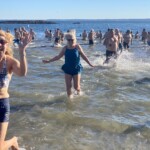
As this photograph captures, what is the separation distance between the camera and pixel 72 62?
866cm

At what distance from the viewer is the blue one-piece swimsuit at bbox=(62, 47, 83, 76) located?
8.59 metres

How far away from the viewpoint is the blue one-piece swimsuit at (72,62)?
8.59m

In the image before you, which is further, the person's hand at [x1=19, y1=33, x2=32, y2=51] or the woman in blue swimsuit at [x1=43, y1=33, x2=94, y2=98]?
the woman in blue swimsuit at [x1=43, y1=33, x2=94, y2=98]

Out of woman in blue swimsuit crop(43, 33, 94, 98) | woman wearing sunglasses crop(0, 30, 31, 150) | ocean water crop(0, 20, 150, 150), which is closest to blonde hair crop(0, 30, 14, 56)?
woman wearing sunglasses crop(0, 30, 31, 150)

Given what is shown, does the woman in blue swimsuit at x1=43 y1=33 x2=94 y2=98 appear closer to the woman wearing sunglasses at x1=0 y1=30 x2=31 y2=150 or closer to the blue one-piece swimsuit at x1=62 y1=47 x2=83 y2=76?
the blue one-piece swimsuit at x1=62 y1=47 x2=83 y2=76

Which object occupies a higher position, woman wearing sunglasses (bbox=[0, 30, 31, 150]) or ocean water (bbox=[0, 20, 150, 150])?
woman wearing sunglasses (bbox=[0, 30, 31, 150])

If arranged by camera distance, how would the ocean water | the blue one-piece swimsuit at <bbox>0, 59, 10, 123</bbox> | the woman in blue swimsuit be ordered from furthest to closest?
the woman in blue swimsuit
the ocean water
the blue one-piece swimsuit at <bbox>0, 59, 10, 123</bbox>

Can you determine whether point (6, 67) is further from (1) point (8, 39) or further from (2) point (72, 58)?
(2) point (72, 58)

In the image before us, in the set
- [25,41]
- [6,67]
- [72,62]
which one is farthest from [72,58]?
[25,41]

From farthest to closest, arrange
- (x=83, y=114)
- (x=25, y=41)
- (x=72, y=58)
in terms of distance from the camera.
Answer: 1. (x=72, y=58)
2. (x=83, y=114)
3. (x=25, y=41)

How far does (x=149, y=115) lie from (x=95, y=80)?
15.5 feet

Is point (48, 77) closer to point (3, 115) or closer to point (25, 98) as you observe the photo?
point (25, 98)

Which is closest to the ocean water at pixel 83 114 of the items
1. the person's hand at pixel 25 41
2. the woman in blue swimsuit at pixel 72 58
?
the woman in blue swimsuit at pixel 72 58

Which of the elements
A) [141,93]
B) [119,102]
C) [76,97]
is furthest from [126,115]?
[141,93]
